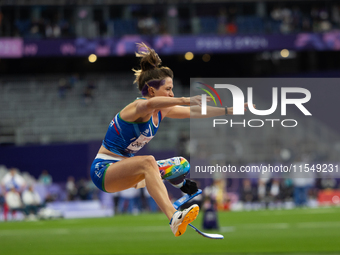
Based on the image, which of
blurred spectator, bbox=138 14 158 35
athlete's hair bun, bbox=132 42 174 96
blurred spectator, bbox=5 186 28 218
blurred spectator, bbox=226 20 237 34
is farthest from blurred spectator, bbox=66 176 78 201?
athlete's hair bun, bbox=132 42 174 96

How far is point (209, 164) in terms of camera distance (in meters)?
24.2

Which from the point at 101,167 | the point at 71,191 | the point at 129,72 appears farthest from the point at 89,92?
the point at 101,167

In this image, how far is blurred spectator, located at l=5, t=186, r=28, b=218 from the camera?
2019 centimetres

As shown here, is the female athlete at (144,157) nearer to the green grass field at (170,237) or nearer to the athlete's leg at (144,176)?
the athlete's leg at (144,176)

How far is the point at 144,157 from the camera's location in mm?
5539

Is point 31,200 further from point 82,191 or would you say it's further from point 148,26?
point 148,26

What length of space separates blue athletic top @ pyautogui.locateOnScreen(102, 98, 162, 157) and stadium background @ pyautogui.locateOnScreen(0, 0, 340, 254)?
14071mm

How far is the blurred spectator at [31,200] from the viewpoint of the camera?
2024 centimetres

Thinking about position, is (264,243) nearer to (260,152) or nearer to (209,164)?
(209,164)

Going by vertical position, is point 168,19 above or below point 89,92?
above

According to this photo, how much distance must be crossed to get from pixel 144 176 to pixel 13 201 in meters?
16.0

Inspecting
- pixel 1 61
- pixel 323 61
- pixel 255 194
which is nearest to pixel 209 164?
pixel 255 194

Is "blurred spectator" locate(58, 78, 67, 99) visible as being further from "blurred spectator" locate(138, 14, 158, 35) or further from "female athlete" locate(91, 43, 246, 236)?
"female athlete" locate(91, 43, 246, 236)

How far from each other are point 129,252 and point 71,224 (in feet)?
23.7
